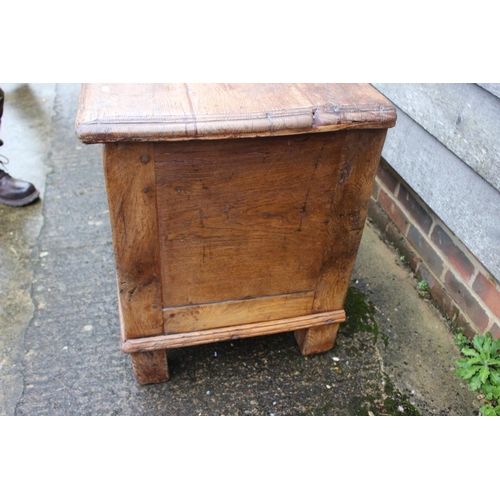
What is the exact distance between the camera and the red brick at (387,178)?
2.38m

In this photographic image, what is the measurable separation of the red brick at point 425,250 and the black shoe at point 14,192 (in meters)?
1.92

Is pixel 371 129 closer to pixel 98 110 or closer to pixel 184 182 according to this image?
pixel 184 182

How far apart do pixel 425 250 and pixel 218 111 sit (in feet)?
4.44

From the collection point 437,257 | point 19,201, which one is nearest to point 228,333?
point 437,257

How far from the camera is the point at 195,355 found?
1.86 meters

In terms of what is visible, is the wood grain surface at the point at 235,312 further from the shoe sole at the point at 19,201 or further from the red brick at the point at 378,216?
the shoe sole at the point at 19,201

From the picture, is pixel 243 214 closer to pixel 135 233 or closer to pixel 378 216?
pixel 135 233

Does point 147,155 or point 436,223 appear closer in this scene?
point 147,155

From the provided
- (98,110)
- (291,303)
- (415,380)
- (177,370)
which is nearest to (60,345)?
(177,370)

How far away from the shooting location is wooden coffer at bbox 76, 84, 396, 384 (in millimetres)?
1187

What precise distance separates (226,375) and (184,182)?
32.3 inches

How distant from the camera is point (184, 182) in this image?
1.28 meters

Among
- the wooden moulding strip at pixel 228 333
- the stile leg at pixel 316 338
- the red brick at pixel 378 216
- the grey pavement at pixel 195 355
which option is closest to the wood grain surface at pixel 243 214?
the wooden moulding strip at pixel 228 333

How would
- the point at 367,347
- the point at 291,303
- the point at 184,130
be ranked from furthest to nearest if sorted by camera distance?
1. the point at 367,347
2. the point at 291,303
3. the point at 184,130
